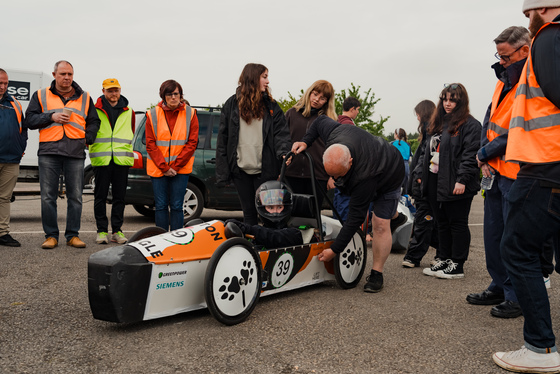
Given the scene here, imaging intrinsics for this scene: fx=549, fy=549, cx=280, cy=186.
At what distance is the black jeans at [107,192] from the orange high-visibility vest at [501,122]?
4477 mm

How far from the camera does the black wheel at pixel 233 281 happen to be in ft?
11.6

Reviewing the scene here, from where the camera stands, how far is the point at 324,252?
15.1 feet

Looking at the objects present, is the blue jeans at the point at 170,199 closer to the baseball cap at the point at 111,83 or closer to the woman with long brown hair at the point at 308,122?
the woman with long brown hair at the point at 308,122

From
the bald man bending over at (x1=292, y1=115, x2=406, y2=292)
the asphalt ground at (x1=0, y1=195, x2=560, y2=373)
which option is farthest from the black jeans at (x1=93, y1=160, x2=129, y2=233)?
the bald man bending over at (x1=292, y1=115, x2=406, y2=292)

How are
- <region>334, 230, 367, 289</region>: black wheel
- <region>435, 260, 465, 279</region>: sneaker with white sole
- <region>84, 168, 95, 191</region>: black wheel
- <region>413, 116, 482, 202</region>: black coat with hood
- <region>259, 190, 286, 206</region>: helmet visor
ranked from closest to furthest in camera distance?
<region>259, 190, 286, 206</region>: helmet visor
<region>334, 230, 367, 289</region>: black wheel
<region>413, 116, 482, 202</region>: black coat with hood
<region>435, 260, 465, 279</region>: sneaker with white sole
<region>84, 168, 95, 191</region>: black wheel

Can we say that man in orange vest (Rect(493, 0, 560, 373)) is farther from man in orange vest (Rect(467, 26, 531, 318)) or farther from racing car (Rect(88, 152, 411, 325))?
racing car (Rect(88, 152, 411, 325))

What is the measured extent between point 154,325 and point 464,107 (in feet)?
11.6

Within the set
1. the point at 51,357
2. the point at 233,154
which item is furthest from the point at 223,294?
the point at 233,154

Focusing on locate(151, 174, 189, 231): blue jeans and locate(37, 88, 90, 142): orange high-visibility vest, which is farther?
locate(37, 88, 90, 142): orange high-visibility vest

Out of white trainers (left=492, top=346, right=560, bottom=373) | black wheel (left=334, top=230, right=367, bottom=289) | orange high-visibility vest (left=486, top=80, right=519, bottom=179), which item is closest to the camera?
white trainers (left=492, top=346, right=560, bottom=373)

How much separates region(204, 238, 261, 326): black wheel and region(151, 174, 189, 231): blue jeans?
2.34m

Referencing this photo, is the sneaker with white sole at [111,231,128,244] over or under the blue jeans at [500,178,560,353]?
under

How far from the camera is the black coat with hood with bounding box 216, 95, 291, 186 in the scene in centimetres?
525

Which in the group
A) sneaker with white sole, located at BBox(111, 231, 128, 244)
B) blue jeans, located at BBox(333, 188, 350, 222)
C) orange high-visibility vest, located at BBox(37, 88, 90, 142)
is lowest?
sneaker with white sole, located at BBox(111, 231, 128, 244)
